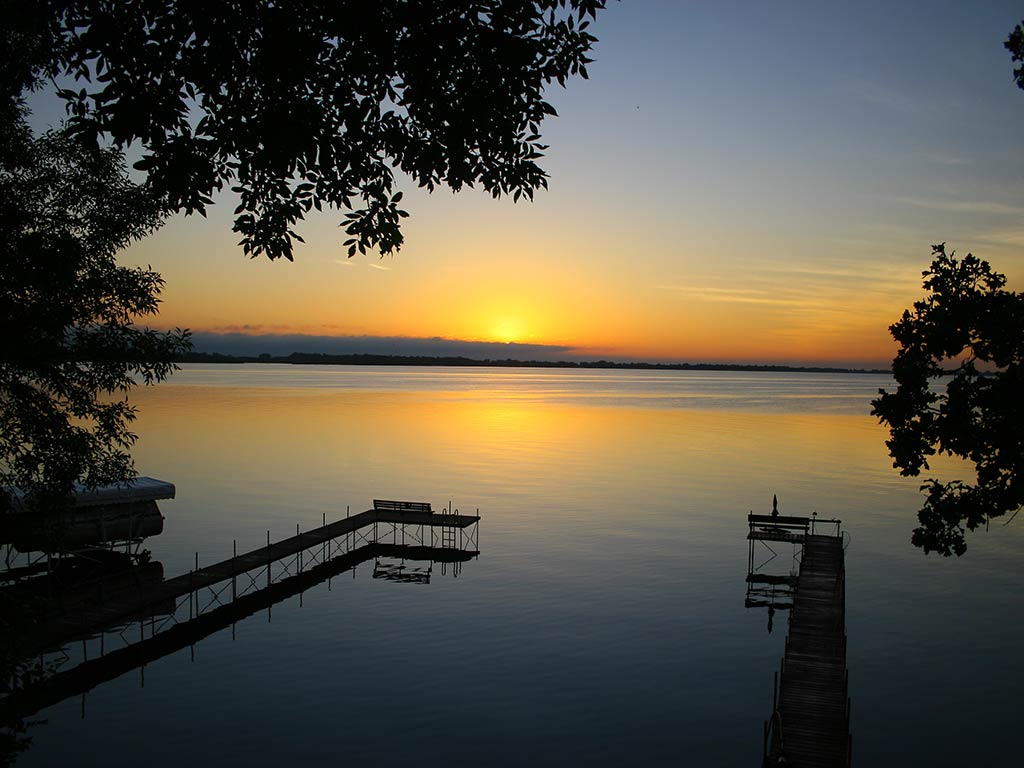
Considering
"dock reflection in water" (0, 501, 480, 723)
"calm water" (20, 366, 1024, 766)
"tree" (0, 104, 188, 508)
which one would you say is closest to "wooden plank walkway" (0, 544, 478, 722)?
"dock reflection in water" (0, 501, 480, 723)

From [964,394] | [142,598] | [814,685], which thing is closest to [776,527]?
[814,685]

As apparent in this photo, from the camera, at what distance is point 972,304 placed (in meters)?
15.5

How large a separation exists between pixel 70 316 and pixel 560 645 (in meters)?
21.3

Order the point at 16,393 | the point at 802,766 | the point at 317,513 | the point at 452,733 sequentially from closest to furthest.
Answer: the point at 16,393 → the point at 802,766 → the point at 452,733 → the point at 317,513

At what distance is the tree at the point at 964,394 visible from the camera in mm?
14945

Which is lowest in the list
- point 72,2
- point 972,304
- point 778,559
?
point 778,559

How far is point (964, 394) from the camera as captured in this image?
1566cm

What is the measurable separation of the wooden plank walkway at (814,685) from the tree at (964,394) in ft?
18.7

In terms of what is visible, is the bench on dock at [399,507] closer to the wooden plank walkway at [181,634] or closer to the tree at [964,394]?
the wooden plank walkway at [181,634]

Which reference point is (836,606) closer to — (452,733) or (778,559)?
(452,733)

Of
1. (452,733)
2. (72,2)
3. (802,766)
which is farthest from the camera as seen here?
(452,733)

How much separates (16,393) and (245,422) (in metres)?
104

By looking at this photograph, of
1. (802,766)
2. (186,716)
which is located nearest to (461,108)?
(802,766)

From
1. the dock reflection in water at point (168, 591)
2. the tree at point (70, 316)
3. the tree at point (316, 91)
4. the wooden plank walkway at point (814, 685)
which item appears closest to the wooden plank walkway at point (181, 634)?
the dock reflection in water at point (168, 591)
